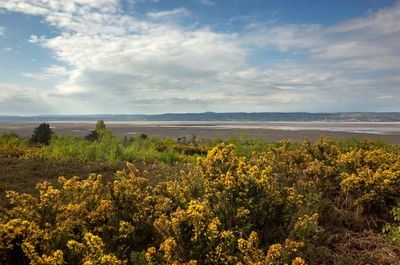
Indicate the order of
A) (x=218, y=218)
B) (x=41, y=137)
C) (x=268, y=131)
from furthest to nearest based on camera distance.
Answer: (x=268, y=131) < (x=41, y=137) < (x=218, y=218)

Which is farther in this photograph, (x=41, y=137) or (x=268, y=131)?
(x=268, y=131)

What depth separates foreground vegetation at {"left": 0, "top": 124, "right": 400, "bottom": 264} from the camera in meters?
3.98

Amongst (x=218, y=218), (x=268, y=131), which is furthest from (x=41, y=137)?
(x=268, y=131)

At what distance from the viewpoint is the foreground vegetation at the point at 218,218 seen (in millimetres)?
3979

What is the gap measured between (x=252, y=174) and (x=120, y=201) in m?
1.70

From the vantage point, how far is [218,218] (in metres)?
4.79

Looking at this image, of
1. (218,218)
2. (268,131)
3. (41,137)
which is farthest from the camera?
(268,131)

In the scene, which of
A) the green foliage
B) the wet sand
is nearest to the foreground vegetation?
the green foliage

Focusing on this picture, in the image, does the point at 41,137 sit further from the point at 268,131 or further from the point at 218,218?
the point at 268,131

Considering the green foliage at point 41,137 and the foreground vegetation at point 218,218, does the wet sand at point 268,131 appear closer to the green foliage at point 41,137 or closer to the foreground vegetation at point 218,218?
the green foliage at point 41,137

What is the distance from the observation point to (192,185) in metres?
6.00

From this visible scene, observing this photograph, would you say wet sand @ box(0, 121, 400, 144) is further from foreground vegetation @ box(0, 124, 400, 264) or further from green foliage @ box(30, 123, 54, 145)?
foreground vegetation @ box(0, 124, 400, 264)

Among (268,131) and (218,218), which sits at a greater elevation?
(218,218)

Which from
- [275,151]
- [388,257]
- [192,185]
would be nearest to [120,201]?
[192,185]
